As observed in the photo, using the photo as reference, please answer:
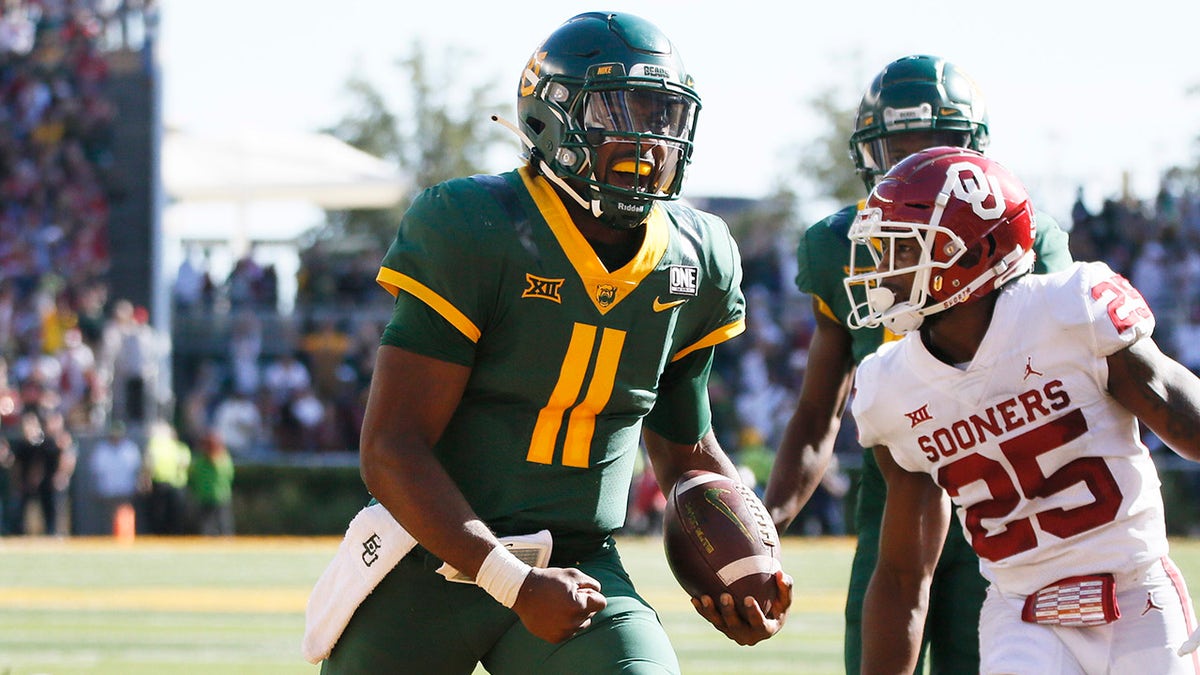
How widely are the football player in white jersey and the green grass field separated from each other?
442cm

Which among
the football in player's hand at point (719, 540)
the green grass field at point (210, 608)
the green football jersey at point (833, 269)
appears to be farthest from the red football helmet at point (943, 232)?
the green grass field at point (210, 608)

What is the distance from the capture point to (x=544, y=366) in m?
3.46

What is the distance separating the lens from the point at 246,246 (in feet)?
87.9

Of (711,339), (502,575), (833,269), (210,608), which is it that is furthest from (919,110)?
(210,608)

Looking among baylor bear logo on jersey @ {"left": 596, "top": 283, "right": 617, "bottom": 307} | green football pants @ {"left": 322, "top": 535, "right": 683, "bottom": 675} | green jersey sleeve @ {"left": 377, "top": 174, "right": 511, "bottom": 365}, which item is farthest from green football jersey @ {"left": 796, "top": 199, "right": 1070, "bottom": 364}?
green jersey sleeve @ {"left": 377, "top": 174, "right": 511, "bottom": 365}

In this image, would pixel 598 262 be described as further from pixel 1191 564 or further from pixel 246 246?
pixel 246 246

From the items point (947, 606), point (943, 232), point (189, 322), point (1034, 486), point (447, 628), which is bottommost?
point (189, 322)

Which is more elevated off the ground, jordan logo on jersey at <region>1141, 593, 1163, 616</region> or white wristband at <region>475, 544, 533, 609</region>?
white wristband at <region>475, 544, 533, 609</region>

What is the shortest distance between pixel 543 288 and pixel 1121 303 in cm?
117

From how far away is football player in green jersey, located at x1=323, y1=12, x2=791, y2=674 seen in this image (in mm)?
3332

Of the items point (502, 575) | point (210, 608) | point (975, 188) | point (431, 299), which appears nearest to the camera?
point (502, 575)

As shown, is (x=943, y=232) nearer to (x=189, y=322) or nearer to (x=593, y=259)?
(x=593, y=259)

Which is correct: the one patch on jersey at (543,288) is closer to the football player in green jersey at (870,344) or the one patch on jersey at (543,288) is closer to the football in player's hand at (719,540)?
the football in player's hand at (719,540)

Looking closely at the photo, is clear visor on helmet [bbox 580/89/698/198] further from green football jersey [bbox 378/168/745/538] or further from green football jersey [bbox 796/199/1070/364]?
green football jersey [bbox 796/199/1070/364]
